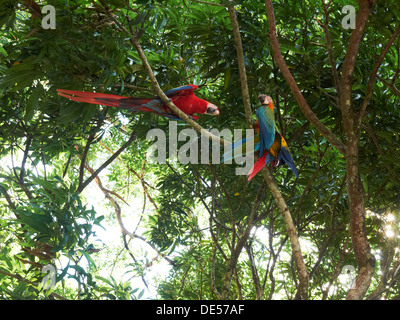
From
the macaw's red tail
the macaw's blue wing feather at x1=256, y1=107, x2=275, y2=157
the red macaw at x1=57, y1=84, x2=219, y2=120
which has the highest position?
the red macaw at x1=57, y1=84, x2=219, y2=120

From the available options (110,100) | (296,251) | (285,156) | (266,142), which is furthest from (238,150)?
(110,100)

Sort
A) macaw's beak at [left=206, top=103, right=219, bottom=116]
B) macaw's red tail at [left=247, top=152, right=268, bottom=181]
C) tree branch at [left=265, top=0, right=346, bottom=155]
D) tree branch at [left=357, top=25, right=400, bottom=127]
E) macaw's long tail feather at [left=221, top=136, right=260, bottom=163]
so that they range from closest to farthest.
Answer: tree branch at [left=357, top=25, right=400, bottom=127]
tree branch at [left=265, top=0, right=346, bottom=155]
macaw's long tail feather at [left=221, top=136, right=260, bottom=163]
macaw's red tail at [left=247, top=152, right=268, bottom=181]
macaw's beak at [left=206, top=103, right=219, bottom=116]

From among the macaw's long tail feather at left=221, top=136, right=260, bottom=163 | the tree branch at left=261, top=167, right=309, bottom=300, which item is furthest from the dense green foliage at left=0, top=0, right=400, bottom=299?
the tree branch at left=261, top=167, right=309, bottom=300

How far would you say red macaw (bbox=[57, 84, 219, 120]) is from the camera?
71.9 inches

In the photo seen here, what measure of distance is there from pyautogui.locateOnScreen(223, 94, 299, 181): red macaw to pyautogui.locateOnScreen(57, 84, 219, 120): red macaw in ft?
0.98

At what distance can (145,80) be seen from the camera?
2.31m

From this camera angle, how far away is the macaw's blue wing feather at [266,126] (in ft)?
6.63

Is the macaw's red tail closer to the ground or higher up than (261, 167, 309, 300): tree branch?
higher up

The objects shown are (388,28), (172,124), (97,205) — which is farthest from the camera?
(97,205)

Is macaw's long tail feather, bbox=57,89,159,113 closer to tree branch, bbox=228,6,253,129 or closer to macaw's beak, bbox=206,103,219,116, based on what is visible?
macaw's beak, bbox=206,103,219,116

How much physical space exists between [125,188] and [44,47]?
144 inches

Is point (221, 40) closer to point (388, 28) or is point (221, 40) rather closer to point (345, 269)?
point (388, 28)

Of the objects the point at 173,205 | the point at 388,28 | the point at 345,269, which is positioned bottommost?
the point at 345,269

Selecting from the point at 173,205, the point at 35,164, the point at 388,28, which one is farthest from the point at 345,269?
the point at 35,164
